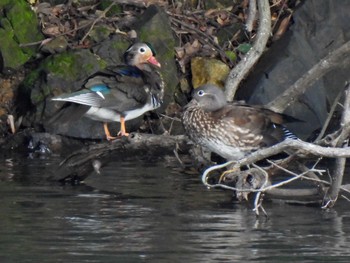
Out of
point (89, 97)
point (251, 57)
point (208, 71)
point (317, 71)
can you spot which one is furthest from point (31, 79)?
point (317, 71)

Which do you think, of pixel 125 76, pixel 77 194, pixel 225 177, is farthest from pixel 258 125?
pixel 125 76

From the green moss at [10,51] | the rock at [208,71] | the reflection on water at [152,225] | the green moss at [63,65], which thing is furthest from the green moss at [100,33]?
the reflection on water at [152,225]

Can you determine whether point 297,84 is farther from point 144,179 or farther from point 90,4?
point 90,4

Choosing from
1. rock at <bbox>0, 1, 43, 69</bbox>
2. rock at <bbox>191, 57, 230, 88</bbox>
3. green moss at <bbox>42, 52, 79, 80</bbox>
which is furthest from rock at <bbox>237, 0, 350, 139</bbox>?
rock at <bbox>0, 1, 43, 69</bbox>

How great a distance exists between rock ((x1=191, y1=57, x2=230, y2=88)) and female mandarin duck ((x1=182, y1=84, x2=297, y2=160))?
492 cm

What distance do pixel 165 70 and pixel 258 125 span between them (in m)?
5.09

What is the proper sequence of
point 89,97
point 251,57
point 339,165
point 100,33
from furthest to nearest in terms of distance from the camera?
point 100,33 < point 89,97 < point 251,57 < point 339,165

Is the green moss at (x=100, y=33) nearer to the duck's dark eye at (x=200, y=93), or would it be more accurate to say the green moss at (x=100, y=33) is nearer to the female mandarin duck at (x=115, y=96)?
the female mandarin duck at (x=115, y=96)

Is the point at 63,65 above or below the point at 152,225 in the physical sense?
above

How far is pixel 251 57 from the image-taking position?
10.9 meters

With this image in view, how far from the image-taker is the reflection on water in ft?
24.7

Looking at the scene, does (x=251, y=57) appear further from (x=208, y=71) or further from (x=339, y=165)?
(x=208, y=71)

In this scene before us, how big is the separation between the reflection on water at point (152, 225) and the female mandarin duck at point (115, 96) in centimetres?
64

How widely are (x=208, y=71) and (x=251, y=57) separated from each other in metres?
3.70
